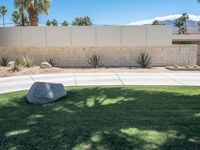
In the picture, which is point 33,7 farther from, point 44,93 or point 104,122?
point 104,122

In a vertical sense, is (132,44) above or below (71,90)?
above

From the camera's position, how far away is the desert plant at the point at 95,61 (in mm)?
19969

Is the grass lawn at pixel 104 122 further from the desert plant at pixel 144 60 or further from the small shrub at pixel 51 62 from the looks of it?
the small shrub at pixel 51 62

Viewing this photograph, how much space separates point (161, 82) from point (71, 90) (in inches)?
176

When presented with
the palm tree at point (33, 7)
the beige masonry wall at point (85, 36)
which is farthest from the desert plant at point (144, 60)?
the palm tree at point (33, 7)

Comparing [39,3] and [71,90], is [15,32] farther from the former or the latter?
[71,90]

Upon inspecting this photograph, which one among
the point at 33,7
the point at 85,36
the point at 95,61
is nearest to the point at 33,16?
the point at 33,7

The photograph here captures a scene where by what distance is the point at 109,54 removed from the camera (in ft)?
67.8

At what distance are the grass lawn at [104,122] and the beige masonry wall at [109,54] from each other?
10.8 m

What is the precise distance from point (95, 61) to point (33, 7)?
27.7 feet

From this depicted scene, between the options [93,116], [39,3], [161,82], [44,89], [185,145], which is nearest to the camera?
[185,145]

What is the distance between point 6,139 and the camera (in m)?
5.55

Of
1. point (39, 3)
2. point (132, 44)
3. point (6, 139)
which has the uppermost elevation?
point (39, 3)

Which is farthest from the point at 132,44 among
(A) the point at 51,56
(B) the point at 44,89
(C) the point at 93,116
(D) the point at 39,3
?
(C) the point at 93,116
